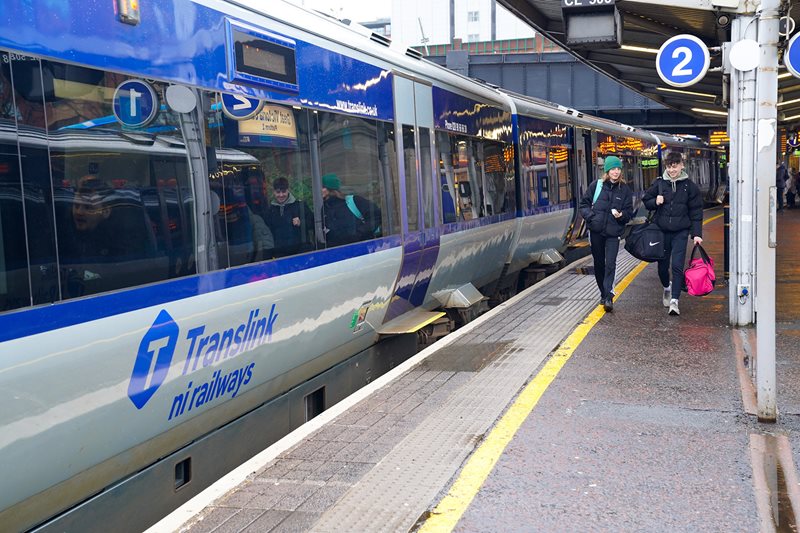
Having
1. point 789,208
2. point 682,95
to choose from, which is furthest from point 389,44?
point 789,208

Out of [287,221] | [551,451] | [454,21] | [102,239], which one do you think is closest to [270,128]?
[287,221]

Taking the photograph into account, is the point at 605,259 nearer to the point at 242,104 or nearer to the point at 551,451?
the point at 551,451

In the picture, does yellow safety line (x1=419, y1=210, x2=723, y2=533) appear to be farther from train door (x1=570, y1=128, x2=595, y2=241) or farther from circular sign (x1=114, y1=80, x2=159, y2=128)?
train door (x1=570, y1=128, x2=595, y2=241)

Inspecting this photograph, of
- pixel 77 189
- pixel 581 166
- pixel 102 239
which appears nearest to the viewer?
pixel 77 189

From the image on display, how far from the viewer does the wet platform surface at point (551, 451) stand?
154 inches

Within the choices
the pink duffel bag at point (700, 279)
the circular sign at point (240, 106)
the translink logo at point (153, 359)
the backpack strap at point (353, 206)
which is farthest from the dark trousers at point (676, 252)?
the translink logo at point (153, 359)

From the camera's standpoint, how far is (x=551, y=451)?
4.80 metres

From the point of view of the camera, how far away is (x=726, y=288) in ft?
36.8

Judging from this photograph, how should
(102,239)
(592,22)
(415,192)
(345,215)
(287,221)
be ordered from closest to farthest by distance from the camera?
(102,239) → (287,221) → (345,215) → (415,192) → (592,22)

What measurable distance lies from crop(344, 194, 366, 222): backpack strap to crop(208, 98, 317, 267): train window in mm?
697

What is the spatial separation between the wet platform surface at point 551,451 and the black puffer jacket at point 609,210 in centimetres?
194

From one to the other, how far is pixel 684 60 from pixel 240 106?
4.56 meters

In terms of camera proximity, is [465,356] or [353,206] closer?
[353,206]

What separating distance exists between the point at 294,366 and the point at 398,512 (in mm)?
2211
